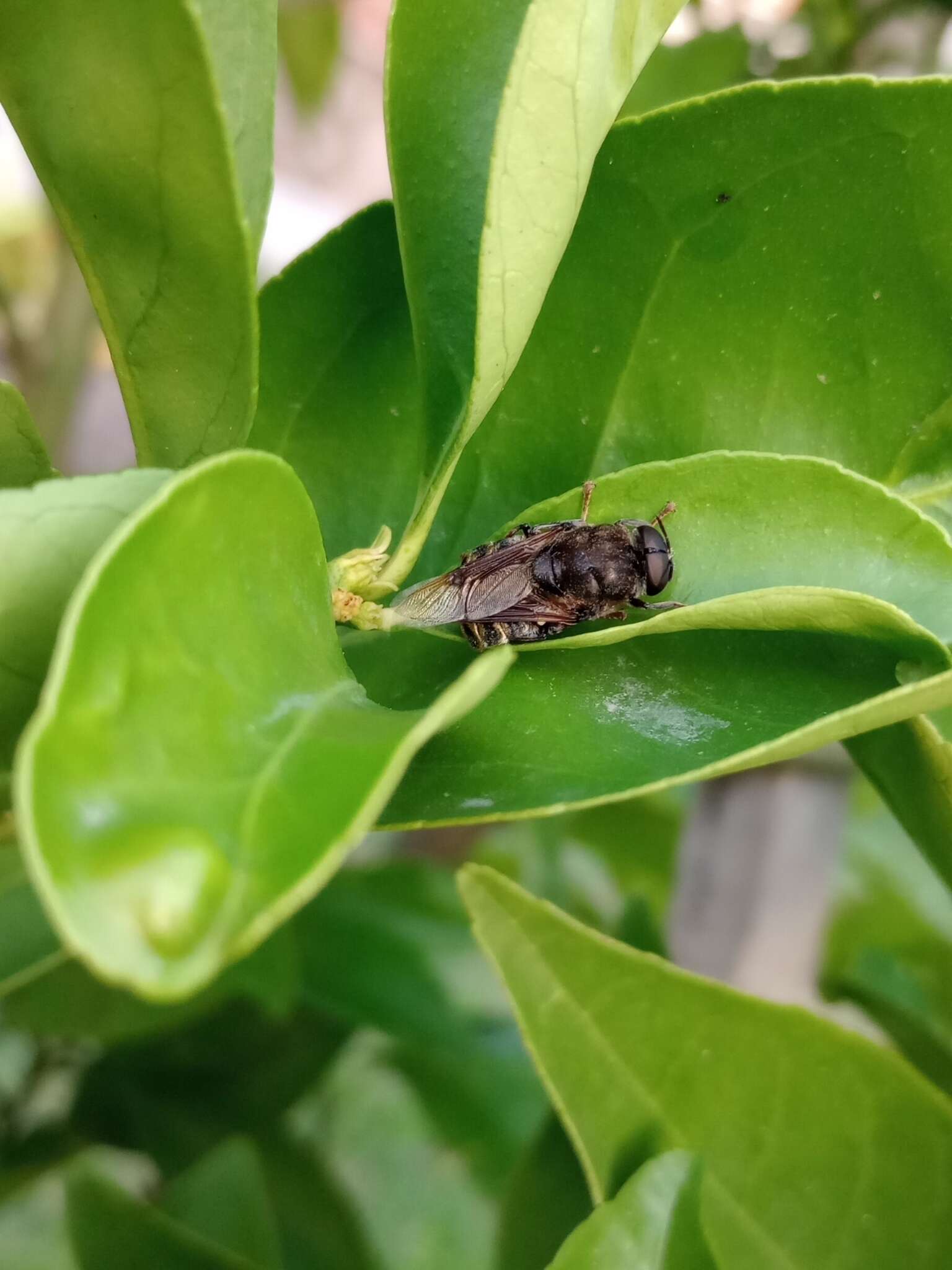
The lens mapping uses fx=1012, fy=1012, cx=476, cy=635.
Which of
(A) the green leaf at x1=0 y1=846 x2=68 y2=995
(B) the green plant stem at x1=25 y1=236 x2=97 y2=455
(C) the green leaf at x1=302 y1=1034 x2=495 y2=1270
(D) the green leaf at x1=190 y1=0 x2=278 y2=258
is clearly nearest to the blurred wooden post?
(C) the green leaf at x1=302 y1=1034 x2=495 y2=1270

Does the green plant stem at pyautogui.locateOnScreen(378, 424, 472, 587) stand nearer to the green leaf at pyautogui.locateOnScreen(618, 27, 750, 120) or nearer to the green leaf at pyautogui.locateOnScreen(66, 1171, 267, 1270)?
the green leaf at pyautogui.locateOnScreen(66, 1171, 267, 1270)

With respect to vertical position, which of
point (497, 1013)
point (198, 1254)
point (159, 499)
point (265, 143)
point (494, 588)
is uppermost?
point (265, 143)

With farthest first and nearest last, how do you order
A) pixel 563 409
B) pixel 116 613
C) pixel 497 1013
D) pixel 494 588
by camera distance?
1. pixel 497 1013
2. pixel 494 588
3. pixel 563 409
4. pixel 116 613

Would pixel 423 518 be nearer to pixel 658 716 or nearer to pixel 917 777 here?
pixel 658 716

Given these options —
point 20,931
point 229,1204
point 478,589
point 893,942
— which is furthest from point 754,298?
point 893,942

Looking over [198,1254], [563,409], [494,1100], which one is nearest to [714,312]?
[563,409]

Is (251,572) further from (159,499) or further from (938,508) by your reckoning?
(938,508)
